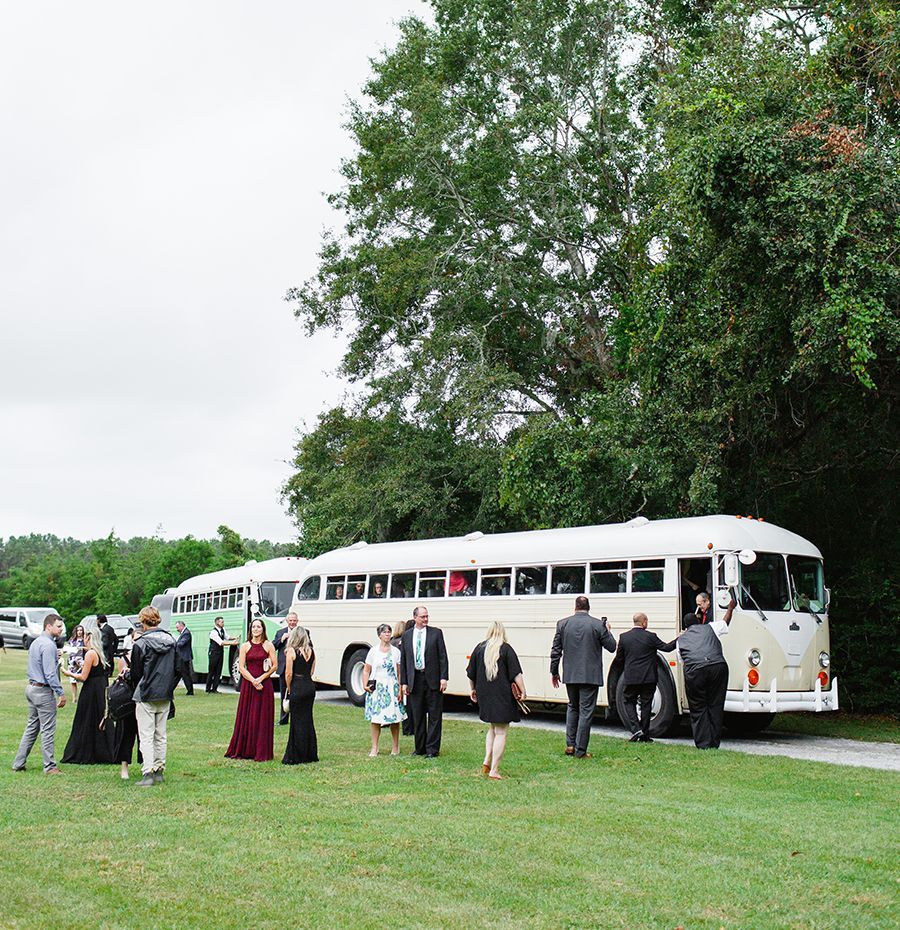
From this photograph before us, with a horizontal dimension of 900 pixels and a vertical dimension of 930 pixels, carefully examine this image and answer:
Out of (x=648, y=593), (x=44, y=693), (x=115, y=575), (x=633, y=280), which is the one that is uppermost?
(x=633, y=280)

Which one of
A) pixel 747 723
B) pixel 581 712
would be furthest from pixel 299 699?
pixel 747 723

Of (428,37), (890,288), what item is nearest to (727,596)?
(890,288)

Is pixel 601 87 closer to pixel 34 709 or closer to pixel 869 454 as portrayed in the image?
pixel 869 454

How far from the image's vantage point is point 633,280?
2362 cm

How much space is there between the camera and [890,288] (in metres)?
15.1

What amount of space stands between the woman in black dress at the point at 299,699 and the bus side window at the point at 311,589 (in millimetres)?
10511

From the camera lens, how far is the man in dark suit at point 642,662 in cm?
1539

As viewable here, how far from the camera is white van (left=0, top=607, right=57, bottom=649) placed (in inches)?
2429

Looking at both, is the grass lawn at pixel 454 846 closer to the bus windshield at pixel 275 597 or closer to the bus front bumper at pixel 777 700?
the bus front bumper at pixel 777 700

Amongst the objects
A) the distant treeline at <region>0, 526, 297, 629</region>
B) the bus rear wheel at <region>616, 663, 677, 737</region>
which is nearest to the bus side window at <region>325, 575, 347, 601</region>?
the bus rear wheel at <region>616, 663, 677, 737</region>

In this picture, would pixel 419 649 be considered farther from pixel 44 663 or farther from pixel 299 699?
pixel 44 663

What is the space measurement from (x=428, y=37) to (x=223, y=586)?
16.6m

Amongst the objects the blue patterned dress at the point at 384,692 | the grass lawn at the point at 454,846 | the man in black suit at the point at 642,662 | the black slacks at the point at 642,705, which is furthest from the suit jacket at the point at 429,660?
the black slacks at the point at 642,705

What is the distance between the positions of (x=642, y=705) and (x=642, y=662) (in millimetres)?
751
